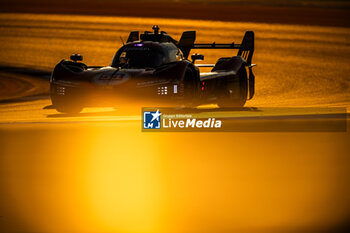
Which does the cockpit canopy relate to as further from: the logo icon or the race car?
the logo icon

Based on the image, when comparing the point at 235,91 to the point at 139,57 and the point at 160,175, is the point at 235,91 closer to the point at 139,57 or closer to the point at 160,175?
the point at 139,57

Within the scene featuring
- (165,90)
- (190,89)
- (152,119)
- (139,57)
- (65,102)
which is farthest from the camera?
(139,57)

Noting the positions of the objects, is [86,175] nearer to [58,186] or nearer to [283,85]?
[58,186]

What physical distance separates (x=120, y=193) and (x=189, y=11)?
144 feet

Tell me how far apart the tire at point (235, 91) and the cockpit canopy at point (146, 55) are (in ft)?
4.34

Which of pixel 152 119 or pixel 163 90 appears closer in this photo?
pixel 152 119

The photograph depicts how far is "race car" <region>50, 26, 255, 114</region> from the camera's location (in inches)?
526

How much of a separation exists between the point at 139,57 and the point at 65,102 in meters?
1.70

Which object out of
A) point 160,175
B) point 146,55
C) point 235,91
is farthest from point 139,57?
point 160,175

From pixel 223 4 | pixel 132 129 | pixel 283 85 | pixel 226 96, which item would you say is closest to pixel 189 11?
pixel 223 4

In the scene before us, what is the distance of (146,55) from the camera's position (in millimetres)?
14383

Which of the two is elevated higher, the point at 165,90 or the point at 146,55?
the point at 146,55

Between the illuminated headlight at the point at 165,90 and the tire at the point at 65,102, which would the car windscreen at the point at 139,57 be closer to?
the illuminated headlight at the point at 165,90

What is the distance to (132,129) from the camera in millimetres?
12141
